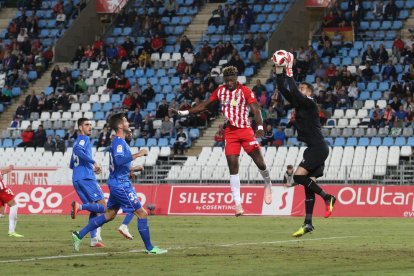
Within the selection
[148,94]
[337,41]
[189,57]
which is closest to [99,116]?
[148,94]

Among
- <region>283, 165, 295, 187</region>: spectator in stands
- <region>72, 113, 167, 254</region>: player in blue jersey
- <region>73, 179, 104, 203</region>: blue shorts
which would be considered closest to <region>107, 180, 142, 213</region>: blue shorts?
<region>72, 113, 167, 254</region>: player in blue jersey

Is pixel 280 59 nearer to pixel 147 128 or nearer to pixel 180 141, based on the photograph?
pixel 180 141

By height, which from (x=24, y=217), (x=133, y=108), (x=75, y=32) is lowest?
(x=24, y=217)

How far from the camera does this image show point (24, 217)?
35.7 metres

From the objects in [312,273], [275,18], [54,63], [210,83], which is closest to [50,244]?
[312,273]

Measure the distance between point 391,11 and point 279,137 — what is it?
9.91 meters

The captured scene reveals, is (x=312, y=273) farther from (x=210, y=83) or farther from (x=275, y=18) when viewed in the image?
(x=275, y=18)

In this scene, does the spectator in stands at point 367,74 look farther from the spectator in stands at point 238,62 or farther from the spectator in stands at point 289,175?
the spectator in stands at point 289,175

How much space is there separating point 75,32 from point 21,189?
1864 cm

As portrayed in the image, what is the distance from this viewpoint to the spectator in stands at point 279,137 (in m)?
41.9

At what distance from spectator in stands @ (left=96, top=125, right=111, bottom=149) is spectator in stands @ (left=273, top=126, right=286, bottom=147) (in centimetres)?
753

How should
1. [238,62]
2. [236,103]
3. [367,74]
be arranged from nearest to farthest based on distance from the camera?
[236,103]
[367,74]
[238,62]

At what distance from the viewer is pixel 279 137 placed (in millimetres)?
42125

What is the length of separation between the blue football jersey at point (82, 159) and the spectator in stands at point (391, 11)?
28.8 metres
